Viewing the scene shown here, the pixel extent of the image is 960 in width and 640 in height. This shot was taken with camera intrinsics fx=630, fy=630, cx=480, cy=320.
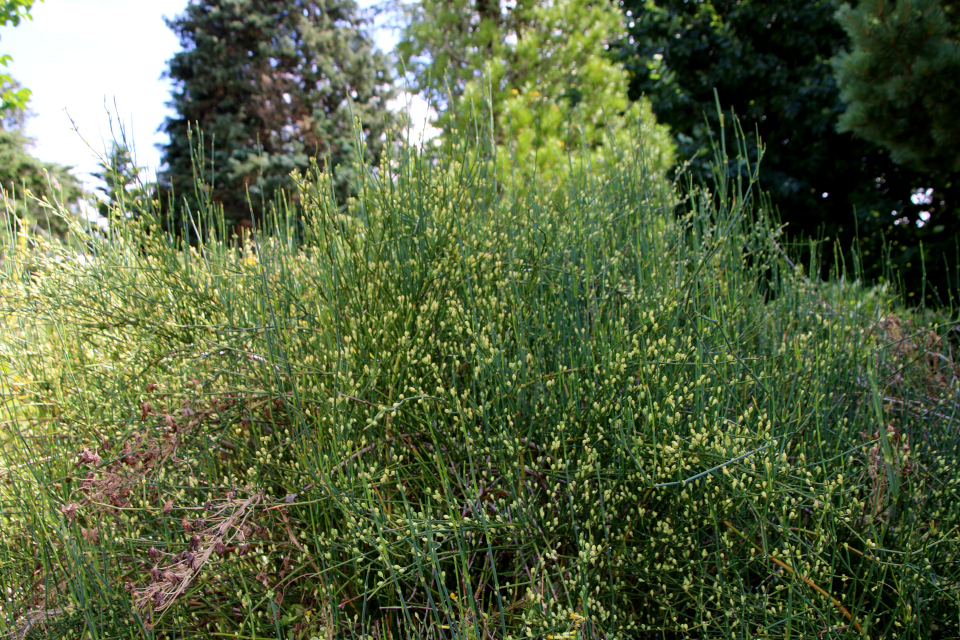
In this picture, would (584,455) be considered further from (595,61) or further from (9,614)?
(595,61)

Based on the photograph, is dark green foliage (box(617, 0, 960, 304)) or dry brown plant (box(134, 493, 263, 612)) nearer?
dry brown plant (box(134, 493, 263, 612))

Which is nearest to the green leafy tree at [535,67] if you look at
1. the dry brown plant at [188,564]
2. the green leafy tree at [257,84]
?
the dry brown plant at [188,564]

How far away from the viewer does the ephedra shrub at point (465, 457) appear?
1793 mm

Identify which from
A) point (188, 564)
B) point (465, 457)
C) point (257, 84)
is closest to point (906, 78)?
point (465, 457)

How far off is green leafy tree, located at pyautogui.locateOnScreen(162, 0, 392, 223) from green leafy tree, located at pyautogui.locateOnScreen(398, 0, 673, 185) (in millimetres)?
6418

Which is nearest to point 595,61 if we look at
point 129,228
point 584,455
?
point 129,228

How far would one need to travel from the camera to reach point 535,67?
6.98m

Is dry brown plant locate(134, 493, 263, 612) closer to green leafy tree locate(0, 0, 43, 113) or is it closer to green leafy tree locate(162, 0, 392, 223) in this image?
green leafy tree locate(0, 0, 43, 113)

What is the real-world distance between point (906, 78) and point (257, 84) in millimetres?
12850

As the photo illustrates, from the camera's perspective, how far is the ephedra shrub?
179 centimetres

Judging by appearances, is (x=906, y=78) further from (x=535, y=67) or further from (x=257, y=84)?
(x=257, y=84)

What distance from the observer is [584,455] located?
1.99m

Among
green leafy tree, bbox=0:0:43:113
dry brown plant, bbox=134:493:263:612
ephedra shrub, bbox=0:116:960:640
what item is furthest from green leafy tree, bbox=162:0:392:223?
dry brown plant, bbox=134:493:263:612

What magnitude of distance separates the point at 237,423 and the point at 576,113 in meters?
4.73
